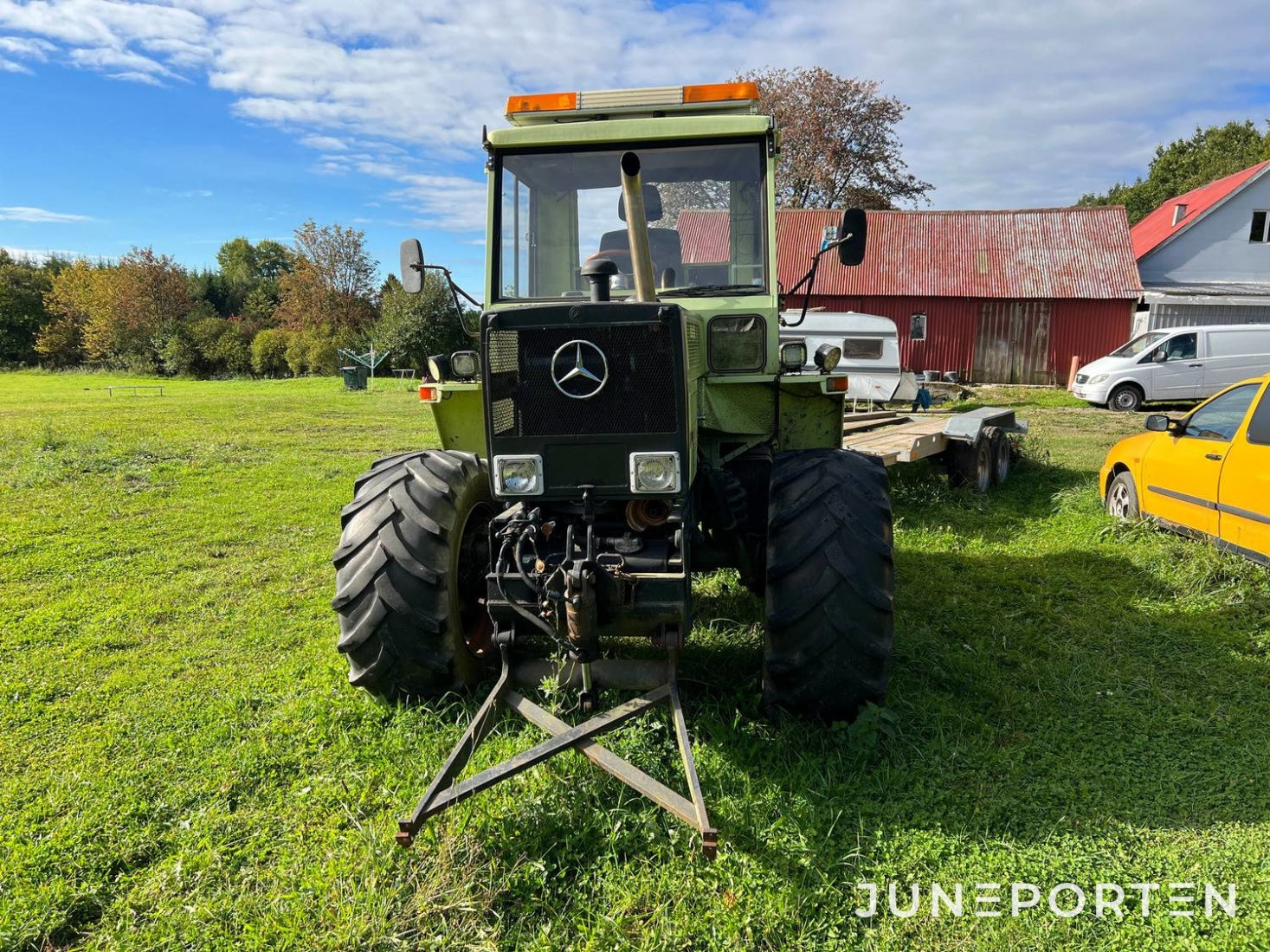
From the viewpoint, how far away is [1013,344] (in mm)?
23766

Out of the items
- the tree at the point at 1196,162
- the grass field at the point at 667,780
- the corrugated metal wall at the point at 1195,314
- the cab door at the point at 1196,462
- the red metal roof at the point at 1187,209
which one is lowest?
the grass field at the point at 667,780

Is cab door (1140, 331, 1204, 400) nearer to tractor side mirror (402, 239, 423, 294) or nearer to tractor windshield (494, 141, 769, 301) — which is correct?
tractor windshield (494, 141, 769, 301)

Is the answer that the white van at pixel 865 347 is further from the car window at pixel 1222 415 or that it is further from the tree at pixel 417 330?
the tree at pixel 417 330

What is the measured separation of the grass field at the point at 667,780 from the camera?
2492mm

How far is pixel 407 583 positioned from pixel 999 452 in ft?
23.6

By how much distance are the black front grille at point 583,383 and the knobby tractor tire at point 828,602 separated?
726 millimetres

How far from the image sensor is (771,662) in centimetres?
317

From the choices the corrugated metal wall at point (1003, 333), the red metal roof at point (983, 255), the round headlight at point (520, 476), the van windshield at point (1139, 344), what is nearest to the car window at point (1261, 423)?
the round headlight at point (520, 476)

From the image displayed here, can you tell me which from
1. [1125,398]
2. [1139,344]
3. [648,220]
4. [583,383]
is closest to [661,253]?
[648,220]

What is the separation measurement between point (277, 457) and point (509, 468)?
9176 millimetres

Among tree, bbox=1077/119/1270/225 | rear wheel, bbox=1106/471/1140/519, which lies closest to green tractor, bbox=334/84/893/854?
rear wheel, bbox=1106/471/1140/519

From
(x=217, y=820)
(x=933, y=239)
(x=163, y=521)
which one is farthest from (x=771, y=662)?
(x=933, y=239)

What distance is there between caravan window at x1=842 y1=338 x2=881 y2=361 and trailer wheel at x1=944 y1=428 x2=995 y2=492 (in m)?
5.47

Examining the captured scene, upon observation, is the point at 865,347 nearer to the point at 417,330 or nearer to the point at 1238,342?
the point at 1238,342
